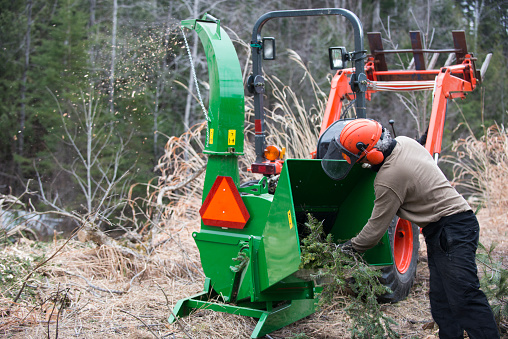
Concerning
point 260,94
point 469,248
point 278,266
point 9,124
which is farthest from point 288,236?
point 9,124

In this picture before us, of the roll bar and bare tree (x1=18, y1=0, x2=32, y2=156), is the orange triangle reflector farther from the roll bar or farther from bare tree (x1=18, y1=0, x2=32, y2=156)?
bare tree (x1=18, y1=0, x2=32, y2=156)

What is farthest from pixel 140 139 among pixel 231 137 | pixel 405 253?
pixel 231 137

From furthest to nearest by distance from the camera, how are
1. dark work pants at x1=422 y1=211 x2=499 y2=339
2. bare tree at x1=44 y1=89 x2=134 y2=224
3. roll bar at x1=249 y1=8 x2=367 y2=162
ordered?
bare tree at x1=44 y1=89 x2=134 y2=224, roll bar at x1=249 y1=8 x2=367 y2=162, dark work pants at x1=422 y1=211 x2=499 y2=339

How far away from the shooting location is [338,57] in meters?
5.03

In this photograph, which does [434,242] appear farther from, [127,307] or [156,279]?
[156,279]

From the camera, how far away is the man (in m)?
3.41

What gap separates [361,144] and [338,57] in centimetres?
187

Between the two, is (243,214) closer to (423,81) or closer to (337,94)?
(337,94)

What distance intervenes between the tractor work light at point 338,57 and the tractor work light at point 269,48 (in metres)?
0.68

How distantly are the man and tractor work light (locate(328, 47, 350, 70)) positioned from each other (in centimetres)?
162

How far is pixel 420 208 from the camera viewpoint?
3559mm

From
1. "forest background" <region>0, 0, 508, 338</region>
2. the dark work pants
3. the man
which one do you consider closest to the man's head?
the man

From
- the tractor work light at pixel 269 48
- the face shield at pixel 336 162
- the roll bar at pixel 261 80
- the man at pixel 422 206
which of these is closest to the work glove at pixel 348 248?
the man at pixel 422 206

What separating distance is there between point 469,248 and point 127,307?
2.95 m
